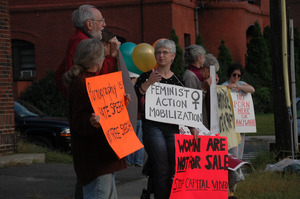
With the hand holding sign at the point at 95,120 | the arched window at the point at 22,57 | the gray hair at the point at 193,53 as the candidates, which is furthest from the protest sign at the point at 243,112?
the arched window at the point at 22,57

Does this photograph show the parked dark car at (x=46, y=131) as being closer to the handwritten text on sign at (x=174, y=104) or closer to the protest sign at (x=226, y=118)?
the protest sign at (x=226, y=118)

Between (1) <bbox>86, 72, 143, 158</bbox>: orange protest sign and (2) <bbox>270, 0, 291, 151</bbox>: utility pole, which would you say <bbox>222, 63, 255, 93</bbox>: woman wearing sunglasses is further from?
(1) <bbox>86, 72, 143, 158</bbox>: orange protest sign

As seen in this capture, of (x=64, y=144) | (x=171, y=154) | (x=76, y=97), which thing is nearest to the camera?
(x=76, y=97)

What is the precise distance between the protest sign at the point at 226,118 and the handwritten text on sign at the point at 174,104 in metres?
1.17

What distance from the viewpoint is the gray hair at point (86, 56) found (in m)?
4.86

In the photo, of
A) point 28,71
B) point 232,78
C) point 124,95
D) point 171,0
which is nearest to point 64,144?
point 232,78

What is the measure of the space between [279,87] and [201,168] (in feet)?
13.8

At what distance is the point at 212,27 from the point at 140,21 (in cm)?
451

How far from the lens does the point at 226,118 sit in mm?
8211

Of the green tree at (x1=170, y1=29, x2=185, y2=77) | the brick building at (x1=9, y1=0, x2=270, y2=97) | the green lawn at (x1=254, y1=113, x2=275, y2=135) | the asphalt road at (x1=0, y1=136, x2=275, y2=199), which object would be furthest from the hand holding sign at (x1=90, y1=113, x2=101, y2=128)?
the brick building at (x1=9, y1=0, x2=270, y2=97)

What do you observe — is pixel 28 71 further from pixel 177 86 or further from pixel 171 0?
pixel 177 86

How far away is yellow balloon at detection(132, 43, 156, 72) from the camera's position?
10906 mm

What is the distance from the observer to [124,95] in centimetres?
533

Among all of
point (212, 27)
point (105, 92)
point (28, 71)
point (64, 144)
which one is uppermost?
point (212, 27)
